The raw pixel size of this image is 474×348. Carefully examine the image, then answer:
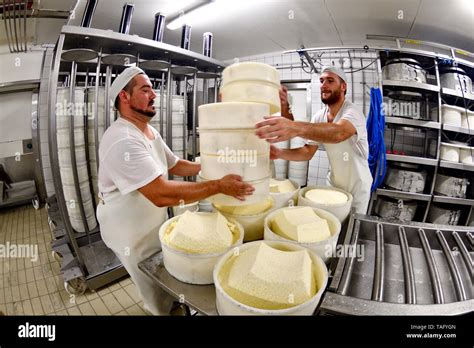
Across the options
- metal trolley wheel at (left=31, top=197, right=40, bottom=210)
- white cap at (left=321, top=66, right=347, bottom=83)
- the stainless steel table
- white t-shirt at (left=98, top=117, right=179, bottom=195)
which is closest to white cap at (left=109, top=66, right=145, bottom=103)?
white t-shirt at (left=98, top=117, right=179, bottom=195)

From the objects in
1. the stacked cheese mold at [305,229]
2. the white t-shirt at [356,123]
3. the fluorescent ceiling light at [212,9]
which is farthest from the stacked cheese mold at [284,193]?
the fluorescent ceiling light at [212,9]

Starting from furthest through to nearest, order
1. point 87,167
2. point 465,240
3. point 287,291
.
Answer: point 87,167 < point 465,240 < point 287,291

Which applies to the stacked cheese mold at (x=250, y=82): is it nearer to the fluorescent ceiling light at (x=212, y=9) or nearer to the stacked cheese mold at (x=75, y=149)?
the fluorescent ceiling light at (x=212, y=9)

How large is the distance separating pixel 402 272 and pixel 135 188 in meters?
1.04

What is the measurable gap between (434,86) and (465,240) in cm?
88

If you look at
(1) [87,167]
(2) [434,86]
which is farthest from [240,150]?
(1) [87,167]

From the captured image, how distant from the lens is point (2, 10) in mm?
885

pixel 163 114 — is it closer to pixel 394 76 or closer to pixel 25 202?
pixel 394 76

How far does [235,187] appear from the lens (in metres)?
0.60

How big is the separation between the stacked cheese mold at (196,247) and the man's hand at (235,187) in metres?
0.11

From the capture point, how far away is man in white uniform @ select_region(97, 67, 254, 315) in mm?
725

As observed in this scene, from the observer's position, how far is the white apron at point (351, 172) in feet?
3.80

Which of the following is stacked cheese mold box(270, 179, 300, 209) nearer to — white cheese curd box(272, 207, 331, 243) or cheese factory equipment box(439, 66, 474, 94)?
white cheese curd box(272, 207, 331, 243)

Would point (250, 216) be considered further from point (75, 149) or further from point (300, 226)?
point (75, 149)
